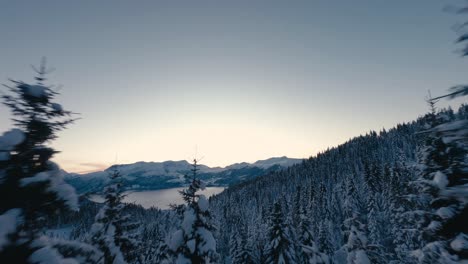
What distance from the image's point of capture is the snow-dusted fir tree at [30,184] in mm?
5420

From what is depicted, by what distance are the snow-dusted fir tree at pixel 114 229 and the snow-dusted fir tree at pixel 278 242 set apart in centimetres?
1342

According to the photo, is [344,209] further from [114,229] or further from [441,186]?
[114,229]

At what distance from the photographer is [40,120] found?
6.78 metres

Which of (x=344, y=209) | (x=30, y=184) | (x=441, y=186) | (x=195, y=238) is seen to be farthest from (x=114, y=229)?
(x=344, y=209)

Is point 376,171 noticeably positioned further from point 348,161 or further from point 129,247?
point 129,247

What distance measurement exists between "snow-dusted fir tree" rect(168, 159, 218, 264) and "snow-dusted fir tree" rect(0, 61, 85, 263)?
9767 mm

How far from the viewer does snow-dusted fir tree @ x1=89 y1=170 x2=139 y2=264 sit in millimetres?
17297

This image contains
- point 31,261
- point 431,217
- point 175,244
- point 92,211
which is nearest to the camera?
point 31,261

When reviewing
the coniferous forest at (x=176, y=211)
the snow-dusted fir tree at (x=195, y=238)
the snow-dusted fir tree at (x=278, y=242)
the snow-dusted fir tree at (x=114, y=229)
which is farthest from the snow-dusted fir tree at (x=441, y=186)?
the snow-dusted fir tree at (x=114, y=229)

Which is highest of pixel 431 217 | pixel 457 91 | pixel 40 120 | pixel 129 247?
pixel 40 120

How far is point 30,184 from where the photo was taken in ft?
19.6

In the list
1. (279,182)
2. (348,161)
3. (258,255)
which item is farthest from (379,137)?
(258,255)

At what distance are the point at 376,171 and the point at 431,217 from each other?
8949 centimetres

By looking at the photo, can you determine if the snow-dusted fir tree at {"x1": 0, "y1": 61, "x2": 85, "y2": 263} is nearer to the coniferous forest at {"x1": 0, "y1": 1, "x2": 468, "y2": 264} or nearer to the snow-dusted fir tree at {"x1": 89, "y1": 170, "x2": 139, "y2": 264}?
the coniferous forest at {"x1": 0, "y1": 1, "x2": 468, "y2": 264}
